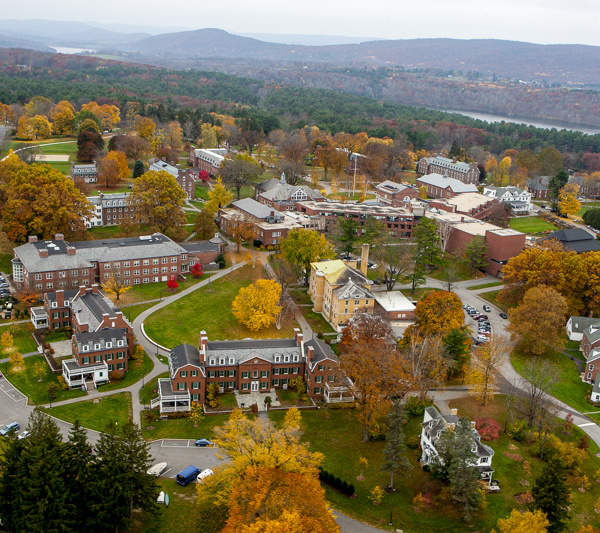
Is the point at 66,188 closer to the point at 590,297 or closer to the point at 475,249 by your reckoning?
the point at 475,249

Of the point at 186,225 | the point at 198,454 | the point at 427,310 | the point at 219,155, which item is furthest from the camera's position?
the point at 219,155

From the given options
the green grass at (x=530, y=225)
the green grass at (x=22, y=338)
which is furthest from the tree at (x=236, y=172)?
the green grass at (x=22, y=338)

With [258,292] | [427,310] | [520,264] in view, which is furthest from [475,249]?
[258,292]

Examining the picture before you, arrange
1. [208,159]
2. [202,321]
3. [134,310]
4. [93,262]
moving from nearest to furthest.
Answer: [202,321], [134,310], [93,262], [208,159]

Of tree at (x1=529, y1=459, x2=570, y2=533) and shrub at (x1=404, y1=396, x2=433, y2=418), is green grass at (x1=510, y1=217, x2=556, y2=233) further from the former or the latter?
tree at (x1=529, y1=459, x2=570, y2=533)

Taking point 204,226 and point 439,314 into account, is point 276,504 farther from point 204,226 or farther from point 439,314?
point 204,226

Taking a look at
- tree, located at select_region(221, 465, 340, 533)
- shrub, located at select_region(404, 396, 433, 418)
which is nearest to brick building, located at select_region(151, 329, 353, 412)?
shrub, located at select_region(404, 396, 433, 418)

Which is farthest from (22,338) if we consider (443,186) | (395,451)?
(443,186)
